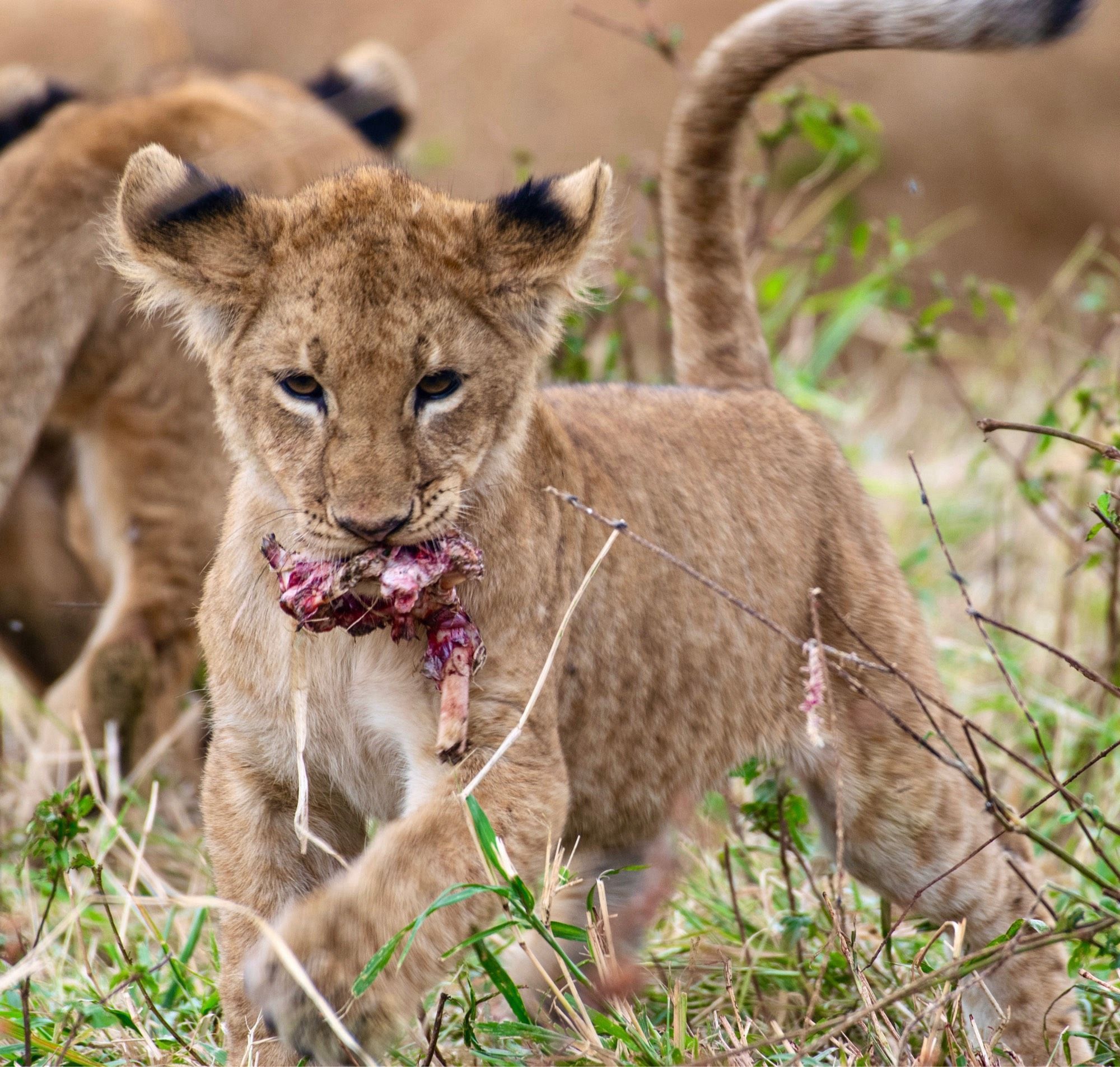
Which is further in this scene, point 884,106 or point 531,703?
point 884,106

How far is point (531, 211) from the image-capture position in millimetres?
2777

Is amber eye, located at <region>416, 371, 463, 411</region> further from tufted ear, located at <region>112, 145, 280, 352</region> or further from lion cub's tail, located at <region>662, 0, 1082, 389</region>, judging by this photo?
lion cub's tail, located at <region>662, 0, 1082, 389</region>

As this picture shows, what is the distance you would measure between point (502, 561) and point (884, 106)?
743 centimetres

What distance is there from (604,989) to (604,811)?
0.69 m

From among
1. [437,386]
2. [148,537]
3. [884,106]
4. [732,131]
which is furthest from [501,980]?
[884,106]

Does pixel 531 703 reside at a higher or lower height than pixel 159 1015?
higher

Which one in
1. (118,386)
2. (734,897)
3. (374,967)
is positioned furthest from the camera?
(118,386)

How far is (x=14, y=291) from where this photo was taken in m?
4.30

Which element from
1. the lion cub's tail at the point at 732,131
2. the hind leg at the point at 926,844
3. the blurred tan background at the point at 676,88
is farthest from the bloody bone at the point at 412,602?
the blurred tan background at the point at 676,88

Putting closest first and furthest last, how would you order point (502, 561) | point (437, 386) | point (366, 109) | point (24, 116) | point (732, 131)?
1. point (437, 386)
2. point (502, 561)
3. point (732, 131)
4. point (24, 116)
5. point (366, 109)

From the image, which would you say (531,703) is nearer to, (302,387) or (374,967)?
(374,967)

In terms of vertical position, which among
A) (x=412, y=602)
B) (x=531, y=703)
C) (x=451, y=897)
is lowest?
(x=451, y=897)

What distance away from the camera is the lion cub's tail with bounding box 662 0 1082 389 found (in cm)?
314

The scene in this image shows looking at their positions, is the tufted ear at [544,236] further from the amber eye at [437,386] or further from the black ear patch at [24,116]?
the black ear patch at [24,116]
